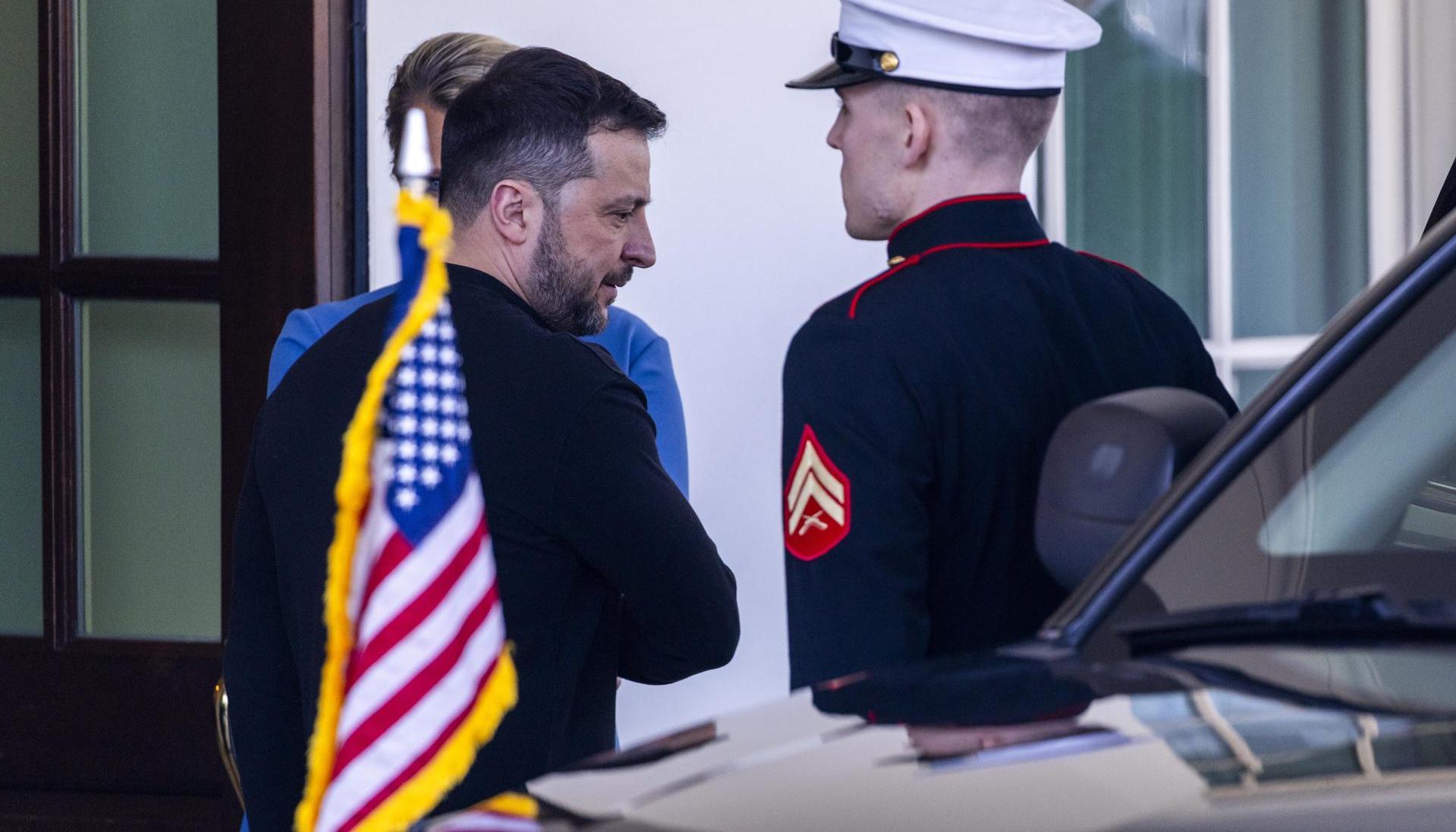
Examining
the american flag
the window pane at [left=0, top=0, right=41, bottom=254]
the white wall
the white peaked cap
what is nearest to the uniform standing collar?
the white peaked cap

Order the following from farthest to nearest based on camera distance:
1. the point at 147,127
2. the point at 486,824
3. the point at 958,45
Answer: the point at 147,127, the point at 958,45, the point at 486,824

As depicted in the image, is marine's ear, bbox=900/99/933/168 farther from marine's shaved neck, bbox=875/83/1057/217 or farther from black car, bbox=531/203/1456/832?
black car, bbox=531/203/1456/832

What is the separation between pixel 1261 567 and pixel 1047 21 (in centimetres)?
81

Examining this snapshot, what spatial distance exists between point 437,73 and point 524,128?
0.69 metres

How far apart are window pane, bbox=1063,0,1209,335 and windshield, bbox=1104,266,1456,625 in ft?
6.75

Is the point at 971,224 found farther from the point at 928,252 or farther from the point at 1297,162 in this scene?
the point at 1297,162

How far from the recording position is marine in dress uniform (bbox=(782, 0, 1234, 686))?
161cm

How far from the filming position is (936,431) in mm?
1642

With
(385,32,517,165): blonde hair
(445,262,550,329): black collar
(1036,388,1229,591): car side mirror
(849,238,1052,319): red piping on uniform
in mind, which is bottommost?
(1036,388,1229,591): car side mirror

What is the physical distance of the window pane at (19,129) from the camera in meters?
3.54

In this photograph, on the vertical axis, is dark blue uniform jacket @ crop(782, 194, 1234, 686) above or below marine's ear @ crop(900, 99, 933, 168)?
below

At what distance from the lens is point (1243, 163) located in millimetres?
3396

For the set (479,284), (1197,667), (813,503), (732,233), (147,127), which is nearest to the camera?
(1197,667)

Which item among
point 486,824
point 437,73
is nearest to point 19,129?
point 437,73
